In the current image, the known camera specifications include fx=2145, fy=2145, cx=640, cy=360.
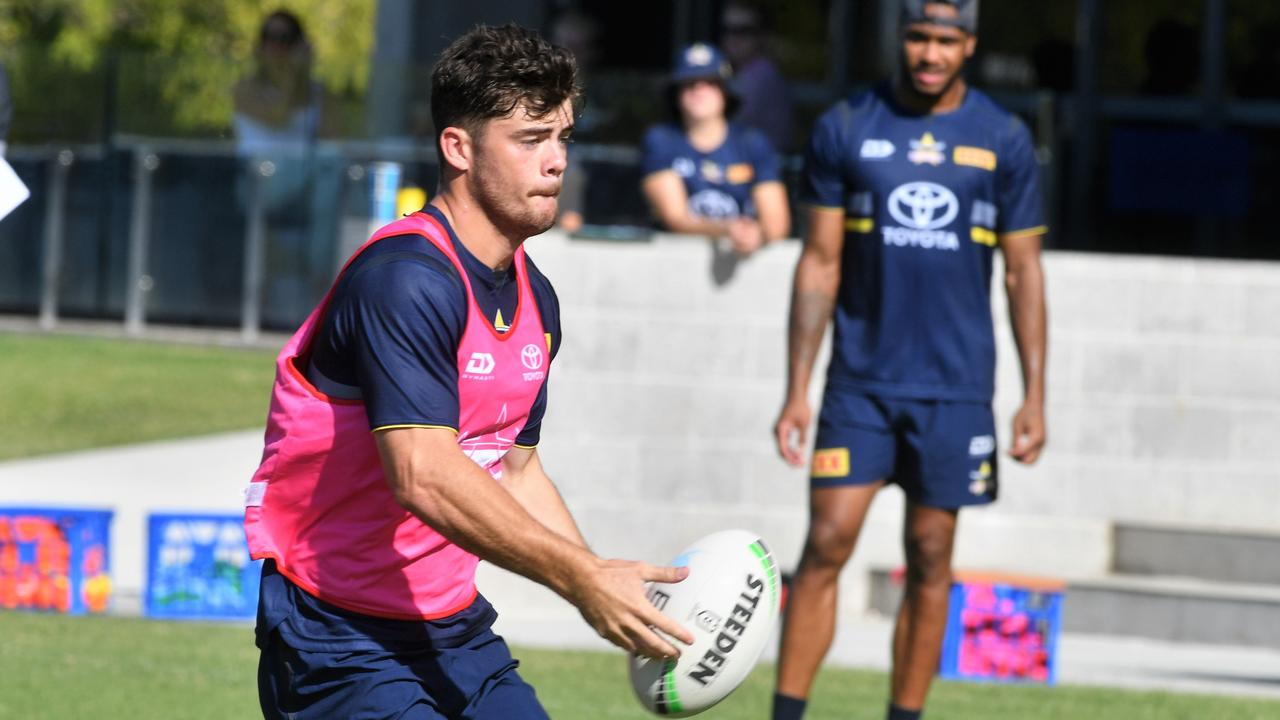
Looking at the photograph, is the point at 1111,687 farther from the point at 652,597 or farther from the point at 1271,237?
the point at 1271,237

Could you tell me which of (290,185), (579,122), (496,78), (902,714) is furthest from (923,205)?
(290,185)

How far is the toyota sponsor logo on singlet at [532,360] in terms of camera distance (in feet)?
13.8

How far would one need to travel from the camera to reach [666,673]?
171 inches

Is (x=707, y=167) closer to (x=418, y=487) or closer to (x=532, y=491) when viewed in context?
(x=532, y=491)

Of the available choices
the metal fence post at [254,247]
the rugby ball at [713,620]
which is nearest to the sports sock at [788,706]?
the rugby ball at [713,620]

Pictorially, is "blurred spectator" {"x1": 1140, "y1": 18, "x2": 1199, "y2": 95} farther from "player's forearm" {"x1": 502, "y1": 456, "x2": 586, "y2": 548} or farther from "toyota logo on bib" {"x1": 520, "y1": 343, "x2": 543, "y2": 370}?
"toyota logo on bib" {"x1": 520, "y1": 343, "x2": 543, "y2": 370}

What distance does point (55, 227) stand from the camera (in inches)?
733

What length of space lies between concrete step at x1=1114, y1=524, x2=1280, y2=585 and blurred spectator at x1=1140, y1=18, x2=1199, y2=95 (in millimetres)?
9779

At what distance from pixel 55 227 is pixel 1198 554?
38.6 ft

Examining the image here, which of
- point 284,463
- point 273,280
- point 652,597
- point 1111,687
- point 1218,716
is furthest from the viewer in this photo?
point 273,280

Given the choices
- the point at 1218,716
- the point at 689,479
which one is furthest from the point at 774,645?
the point at 1218,716

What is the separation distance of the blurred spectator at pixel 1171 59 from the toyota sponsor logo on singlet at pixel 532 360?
15643 mm

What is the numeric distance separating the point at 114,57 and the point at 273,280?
2617 millimetres

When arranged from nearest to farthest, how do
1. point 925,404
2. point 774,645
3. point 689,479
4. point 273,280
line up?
point 925,404 → point 774,645 → point 689,479 → point 273,280
